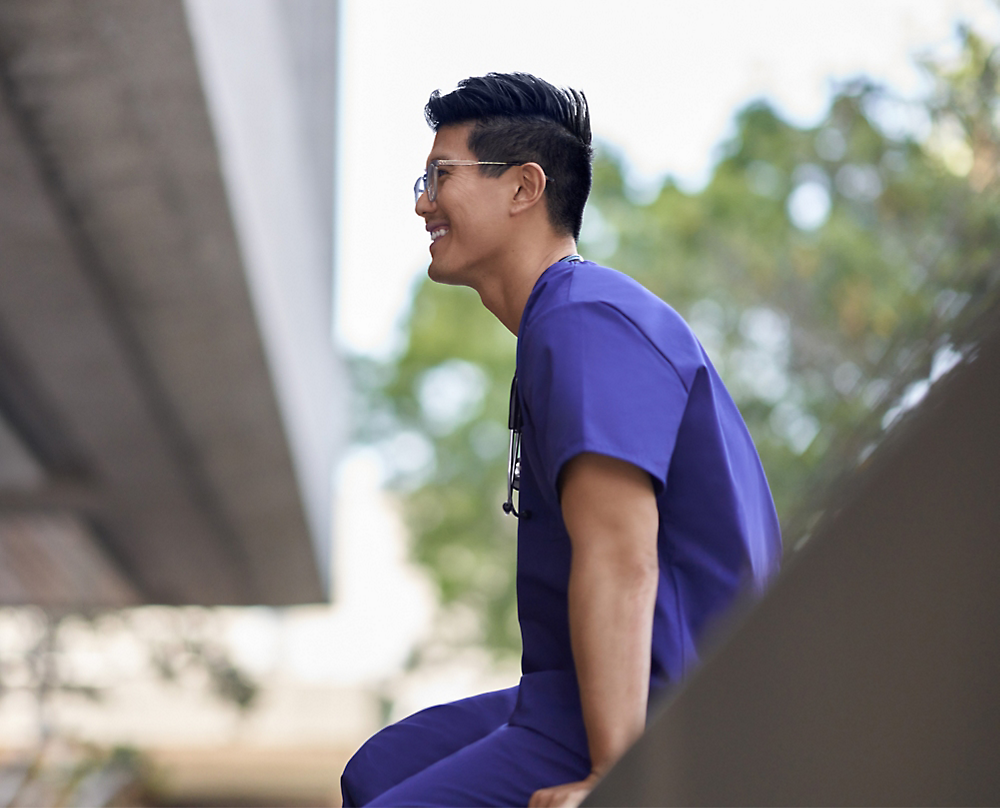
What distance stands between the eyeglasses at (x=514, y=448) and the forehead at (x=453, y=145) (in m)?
0.30

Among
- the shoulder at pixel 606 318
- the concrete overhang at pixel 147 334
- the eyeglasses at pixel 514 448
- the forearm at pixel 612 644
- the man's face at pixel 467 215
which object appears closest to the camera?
the forearm at pixel 612 644

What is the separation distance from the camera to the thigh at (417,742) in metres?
1.30

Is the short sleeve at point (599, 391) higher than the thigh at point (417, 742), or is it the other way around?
the short sleeve at point (599, 391)

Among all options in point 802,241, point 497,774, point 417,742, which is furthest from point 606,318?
point 802,241

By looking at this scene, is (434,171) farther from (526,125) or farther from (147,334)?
(147,334)

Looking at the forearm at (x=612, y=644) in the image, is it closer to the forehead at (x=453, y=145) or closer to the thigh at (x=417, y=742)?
the thigh at (x=417, y=742)

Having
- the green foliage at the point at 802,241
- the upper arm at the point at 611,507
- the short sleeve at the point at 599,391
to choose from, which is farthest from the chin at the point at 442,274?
the green foliage at the point at 802,241

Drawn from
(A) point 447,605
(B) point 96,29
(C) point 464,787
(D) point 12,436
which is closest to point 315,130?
(D) point 12,436

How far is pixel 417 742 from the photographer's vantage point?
4.42 ft

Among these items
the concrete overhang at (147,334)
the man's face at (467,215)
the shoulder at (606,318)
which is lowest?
the shoulder at (606,318)

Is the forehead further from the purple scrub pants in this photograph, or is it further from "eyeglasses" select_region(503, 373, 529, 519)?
the purple scrub pants

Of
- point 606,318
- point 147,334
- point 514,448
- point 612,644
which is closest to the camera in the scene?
point 612,644

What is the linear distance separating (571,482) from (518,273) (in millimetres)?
377

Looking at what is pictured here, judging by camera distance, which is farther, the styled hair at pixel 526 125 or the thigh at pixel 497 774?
Result: the styled hair at pixel 526 125
